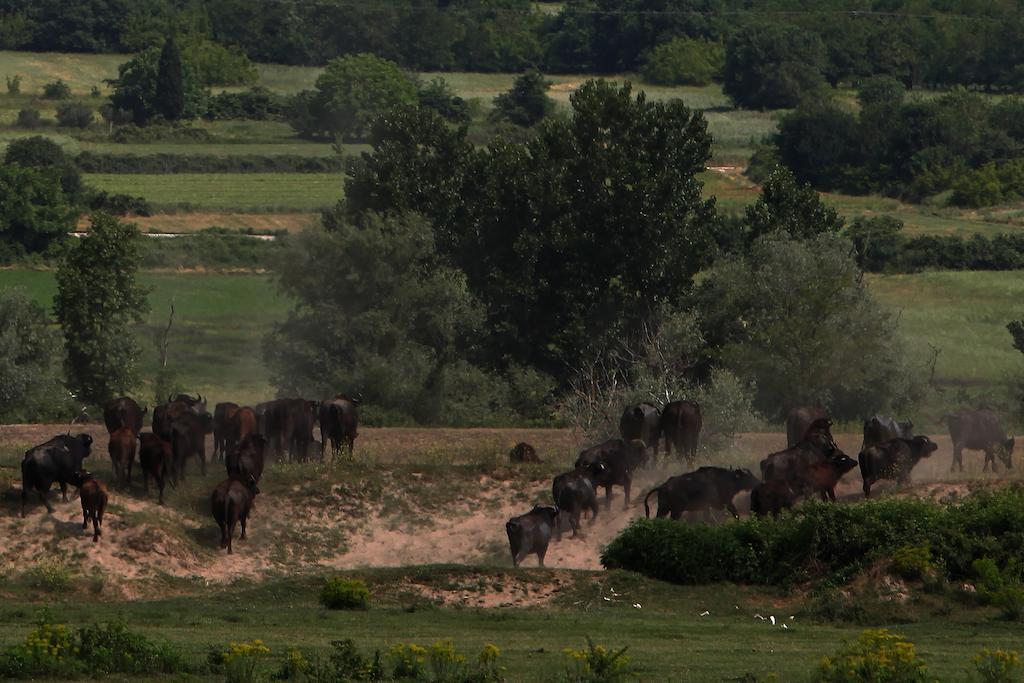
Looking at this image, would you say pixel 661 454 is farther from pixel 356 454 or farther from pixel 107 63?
pixel 107 63

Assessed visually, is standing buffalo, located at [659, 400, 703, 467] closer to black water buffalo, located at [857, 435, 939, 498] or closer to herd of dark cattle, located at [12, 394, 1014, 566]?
herd of dark cattle, located at [12, 394, 1014, 566]

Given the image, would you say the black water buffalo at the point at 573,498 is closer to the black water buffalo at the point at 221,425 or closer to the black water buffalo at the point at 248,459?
the black water buffalo at the point at 248,459

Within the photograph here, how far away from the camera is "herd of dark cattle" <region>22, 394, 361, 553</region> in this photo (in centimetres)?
3225

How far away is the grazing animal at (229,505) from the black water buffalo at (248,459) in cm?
98

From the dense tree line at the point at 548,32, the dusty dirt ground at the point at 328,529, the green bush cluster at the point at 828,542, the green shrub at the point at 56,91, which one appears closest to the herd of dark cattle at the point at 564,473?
the dusty dirt ground at the point at 328,529

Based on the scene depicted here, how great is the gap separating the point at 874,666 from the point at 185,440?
18.9 metres

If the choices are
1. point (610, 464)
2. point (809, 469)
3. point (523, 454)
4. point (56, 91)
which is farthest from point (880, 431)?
point (56, 91)

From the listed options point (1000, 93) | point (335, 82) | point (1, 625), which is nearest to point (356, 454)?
point (1, 625)

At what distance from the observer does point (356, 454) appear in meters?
40.0

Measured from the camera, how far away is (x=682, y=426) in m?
39.7

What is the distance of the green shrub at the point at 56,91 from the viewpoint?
424 ft

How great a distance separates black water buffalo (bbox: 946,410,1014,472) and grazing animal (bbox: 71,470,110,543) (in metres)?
16.1

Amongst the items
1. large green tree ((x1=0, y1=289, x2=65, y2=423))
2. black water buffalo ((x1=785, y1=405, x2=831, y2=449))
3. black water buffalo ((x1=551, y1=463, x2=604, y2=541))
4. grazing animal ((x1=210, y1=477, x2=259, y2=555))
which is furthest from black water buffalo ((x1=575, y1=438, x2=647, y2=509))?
large green tree ((x1=0, y1=289, x2=65, y2=423))

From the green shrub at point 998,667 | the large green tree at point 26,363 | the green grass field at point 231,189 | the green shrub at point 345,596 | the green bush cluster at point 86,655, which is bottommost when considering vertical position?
the green grass field at point 231,189
